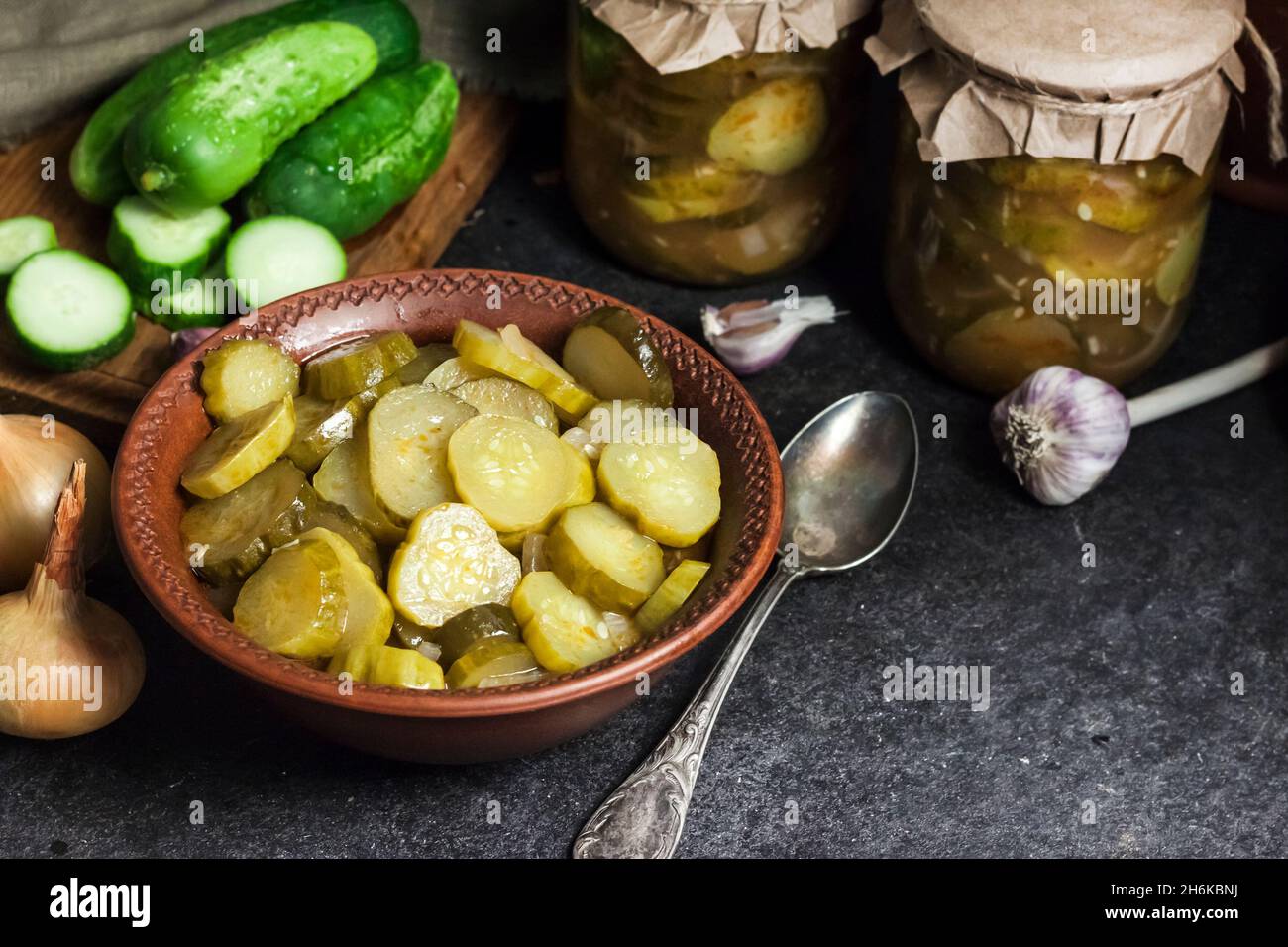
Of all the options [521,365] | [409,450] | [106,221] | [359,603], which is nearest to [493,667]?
[359,603]

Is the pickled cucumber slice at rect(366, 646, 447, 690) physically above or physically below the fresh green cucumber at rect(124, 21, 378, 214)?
below

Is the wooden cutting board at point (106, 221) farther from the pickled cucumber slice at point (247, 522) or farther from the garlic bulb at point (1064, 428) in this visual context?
the garlic bulb at point (1064, 428)

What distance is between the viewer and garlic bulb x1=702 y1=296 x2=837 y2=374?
213 centimetres

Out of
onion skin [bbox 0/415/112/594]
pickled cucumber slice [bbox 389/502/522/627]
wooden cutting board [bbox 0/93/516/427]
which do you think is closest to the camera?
pickled cucumber slice [bbox 389/502/522/627]

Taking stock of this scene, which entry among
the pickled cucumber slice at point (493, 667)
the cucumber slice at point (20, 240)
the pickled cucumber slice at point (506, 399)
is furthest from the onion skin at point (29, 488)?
the pickled cucumber slice at point (493, 667)

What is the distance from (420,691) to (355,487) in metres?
0.32

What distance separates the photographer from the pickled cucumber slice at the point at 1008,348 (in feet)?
6.55

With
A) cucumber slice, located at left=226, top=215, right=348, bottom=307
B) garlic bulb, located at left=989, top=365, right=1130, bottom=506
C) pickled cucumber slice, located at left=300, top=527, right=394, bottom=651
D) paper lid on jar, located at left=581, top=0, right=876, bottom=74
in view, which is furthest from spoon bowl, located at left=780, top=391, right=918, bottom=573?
cucumber slice, located at left=226, top=215, right=348, bottom=307

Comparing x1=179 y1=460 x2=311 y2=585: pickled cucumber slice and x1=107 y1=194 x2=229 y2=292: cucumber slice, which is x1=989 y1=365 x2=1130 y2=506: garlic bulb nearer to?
x1=179 y1=460 x2=311 y2=585: pickled cucumber slice

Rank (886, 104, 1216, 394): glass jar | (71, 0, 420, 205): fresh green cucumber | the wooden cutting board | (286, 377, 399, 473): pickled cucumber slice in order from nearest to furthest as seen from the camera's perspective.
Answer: (286, 377, 399, 473): pickled cucumber slice
(886, 104, 1216, 394): glass jar
the wooden cutting board
(71, 0, 420, 205): fresh green cucumber

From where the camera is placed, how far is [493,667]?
1429 millimetres

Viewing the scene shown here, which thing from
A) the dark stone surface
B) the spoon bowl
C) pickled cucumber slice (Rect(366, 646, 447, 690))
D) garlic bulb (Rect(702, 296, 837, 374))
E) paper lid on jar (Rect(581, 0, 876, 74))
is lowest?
the dark stone surface

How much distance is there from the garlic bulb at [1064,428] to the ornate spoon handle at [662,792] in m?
0.54

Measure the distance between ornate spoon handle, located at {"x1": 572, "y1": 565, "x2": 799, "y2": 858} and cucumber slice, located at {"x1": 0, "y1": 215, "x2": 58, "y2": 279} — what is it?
1.16 meters
